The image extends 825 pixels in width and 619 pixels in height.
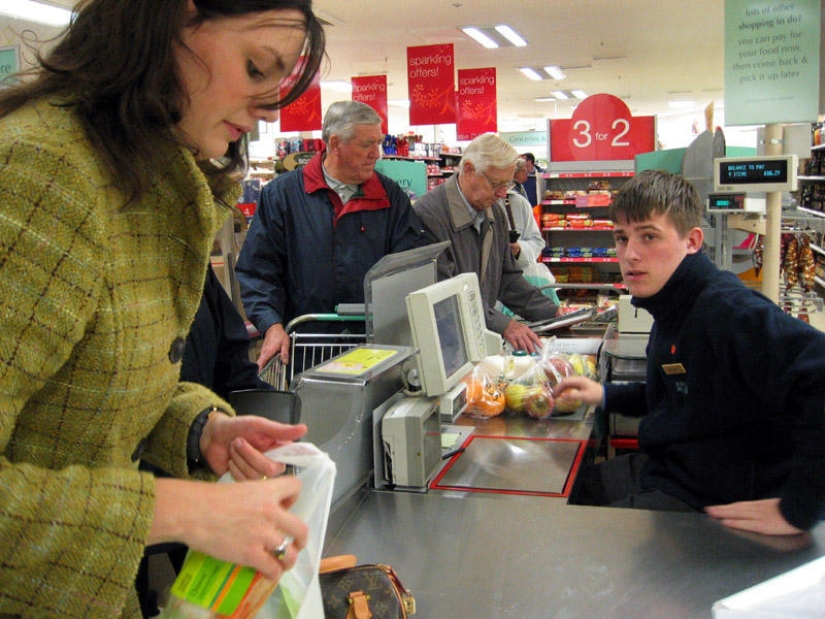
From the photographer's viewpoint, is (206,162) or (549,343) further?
(549,343)

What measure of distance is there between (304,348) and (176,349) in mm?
1992

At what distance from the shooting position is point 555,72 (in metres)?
16.6

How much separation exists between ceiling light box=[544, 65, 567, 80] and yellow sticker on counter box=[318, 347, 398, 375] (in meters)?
15.0

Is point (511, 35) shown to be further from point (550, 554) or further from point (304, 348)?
point (550, 554)

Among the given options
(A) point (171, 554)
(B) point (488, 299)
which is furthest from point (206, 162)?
(B) point (488, 299)

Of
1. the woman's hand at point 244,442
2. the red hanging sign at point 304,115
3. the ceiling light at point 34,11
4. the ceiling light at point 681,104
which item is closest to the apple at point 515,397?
the woman's hand at point 244,442

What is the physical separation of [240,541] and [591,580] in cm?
92

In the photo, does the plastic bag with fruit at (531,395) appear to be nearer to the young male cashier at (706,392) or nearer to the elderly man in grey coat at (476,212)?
the young male cashier at (706,392)

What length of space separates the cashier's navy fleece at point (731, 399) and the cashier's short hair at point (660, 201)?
0.55 ft

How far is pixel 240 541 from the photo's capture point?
2.66ft

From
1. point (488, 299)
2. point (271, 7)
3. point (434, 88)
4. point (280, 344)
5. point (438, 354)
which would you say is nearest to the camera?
point (271, 7)

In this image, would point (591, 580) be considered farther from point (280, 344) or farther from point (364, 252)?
point (364, 252)

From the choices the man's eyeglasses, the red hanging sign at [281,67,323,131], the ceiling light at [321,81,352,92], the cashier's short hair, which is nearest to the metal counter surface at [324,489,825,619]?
the cashier's short hair

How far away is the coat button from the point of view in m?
1.02
